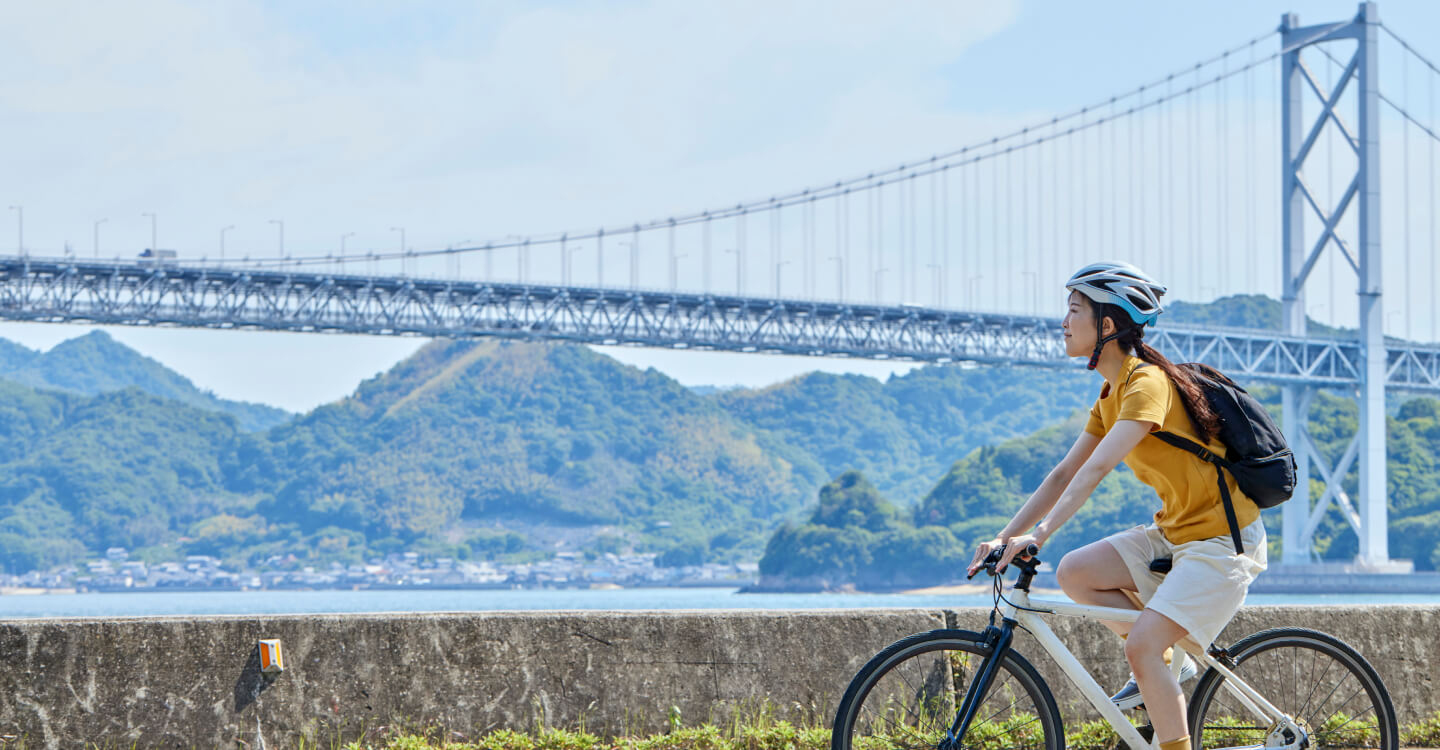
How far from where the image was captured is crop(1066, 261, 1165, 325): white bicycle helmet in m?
3.69

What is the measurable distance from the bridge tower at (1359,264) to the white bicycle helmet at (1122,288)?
46.8 meters

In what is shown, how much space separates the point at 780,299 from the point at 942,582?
30905 mm

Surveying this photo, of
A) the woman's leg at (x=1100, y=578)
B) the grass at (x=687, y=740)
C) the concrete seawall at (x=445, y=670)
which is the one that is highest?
the woman's leg at (x=1100, y=578)

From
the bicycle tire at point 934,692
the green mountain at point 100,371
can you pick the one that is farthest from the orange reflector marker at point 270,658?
the green mountain at point 100,371

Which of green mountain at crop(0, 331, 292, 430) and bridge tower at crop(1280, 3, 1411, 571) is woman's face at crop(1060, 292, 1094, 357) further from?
green mountain at crop(0, 331, 292, 430)

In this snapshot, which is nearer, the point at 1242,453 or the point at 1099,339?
the point at 1242,453

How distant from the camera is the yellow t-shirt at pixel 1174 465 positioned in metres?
3.51

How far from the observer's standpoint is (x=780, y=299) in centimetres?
5003

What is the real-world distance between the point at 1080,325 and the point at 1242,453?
50 cm

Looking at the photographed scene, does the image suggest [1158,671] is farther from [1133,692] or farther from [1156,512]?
[1156,512]

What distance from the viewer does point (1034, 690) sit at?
360cm

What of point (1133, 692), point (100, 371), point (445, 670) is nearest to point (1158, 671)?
point (1133, 692)

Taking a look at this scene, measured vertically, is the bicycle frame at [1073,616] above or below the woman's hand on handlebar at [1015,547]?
below

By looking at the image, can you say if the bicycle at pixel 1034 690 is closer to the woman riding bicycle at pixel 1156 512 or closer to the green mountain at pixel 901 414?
the woman riding bicycle at pixel 1156 512
